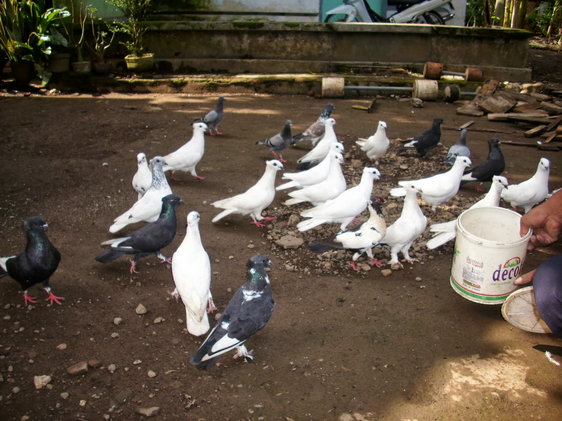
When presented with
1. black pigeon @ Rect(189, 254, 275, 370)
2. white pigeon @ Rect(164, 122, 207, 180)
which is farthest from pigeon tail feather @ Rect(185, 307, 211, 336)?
white pigeon @ Rect(164, 122, 207, 180)

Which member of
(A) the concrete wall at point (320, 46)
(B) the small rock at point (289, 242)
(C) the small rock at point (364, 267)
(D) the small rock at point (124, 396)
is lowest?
(D) the small rock at point (124, 396)

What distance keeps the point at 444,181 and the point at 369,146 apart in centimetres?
168

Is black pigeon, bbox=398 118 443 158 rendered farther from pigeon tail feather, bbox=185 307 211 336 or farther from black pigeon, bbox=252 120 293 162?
pigeon tail feather, bbox=185 307 211 336

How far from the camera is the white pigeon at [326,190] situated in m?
5.37

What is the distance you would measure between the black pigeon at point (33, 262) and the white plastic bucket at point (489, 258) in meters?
3.31

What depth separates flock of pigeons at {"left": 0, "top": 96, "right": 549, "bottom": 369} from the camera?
3.45m

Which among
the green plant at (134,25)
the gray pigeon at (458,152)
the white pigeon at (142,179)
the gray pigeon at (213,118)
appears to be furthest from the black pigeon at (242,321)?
the green plant at (134,25)

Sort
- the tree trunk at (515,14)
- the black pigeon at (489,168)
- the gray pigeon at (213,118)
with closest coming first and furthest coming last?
the black pigeon at (489,168), the gray pigeon at (213,118), the tree trunk at (515,14)

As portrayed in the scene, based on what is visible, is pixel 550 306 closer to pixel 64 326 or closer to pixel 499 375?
pixel 499 375

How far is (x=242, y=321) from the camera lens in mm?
3277

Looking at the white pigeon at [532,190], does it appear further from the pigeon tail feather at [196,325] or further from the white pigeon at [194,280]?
the pigeon tail feather at [196,325]

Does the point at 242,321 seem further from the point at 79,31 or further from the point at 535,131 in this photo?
the point at 79,31

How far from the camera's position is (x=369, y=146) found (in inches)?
267

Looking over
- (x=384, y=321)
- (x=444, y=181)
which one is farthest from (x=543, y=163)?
(x=384, y=321)
